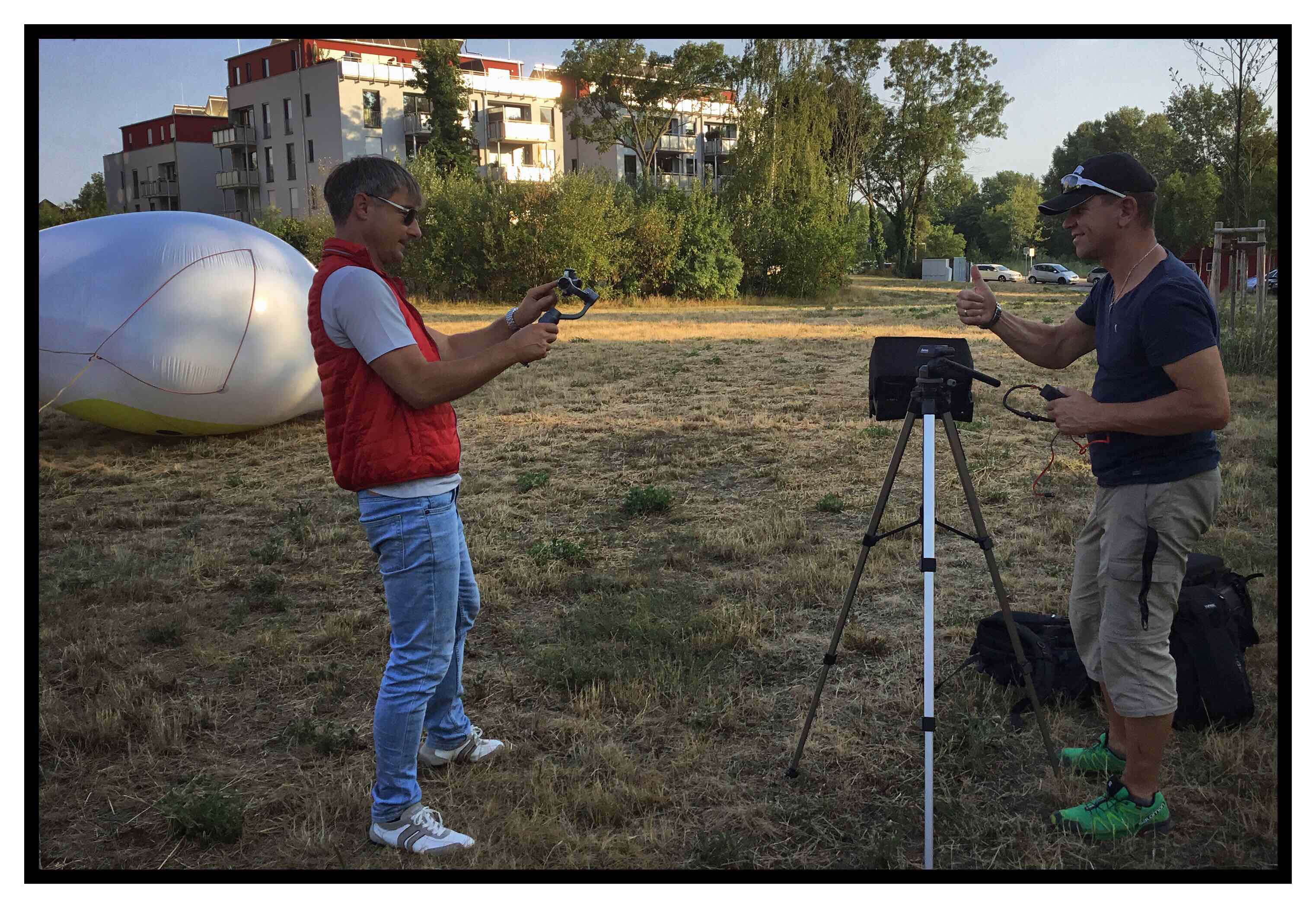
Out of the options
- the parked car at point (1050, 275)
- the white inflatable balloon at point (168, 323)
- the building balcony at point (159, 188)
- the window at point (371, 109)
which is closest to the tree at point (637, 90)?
the window at point (371, 109)

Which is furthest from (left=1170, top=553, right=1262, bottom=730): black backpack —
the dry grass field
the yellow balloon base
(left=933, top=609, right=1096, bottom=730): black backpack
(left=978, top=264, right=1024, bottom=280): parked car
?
(left=978, top=264, right=1024, bottom=280): parked car

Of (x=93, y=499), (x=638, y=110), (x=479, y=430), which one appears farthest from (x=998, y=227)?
(x=93, y=499)

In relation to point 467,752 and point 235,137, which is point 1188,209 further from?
point 235,137

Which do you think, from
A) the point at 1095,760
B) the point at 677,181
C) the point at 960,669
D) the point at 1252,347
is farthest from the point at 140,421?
the point at 677,181

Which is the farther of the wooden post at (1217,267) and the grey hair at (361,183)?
the wooden post at (1217,267)

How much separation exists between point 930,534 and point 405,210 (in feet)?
6.71

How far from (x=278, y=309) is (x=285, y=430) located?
5.72 ft

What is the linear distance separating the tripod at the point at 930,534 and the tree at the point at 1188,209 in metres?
6.88

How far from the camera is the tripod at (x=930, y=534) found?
3.22m

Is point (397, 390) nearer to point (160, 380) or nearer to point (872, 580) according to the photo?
point (872, 580)

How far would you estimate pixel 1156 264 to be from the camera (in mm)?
3158

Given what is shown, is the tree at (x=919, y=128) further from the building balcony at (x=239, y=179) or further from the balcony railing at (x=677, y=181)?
the building balcony at (x=239, y=179)

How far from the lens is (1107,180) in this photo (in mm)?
3180

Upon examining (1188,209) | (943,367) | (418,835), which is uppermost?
(1188,209)
